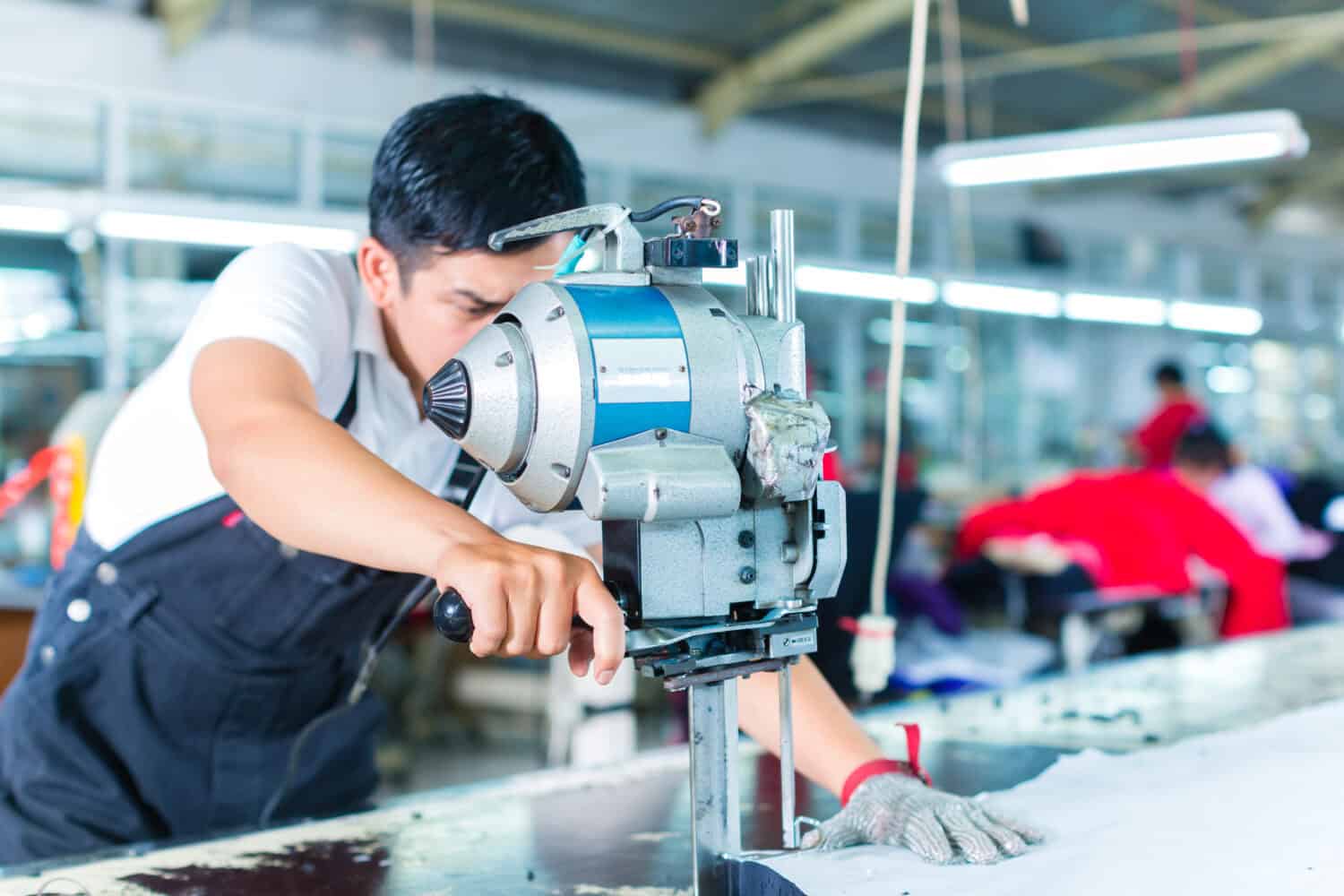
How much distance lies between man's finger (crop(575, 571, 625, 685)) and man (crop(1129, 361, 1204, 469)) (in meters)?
5.56

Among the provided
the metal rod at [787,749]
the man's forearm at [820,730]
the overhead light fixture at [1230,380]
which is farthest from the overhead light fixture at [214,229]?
the overhead light fixture at [1230,380]

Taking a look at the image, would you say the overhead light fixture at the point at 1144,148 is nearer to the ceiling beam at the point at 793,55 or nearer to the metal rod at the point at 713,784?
the metal rod at the point at 713,784

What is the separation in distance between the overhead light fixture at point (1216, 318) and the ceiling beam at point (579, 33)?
4489 mm

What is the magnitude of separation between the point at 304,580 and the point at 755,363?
0.58 metres

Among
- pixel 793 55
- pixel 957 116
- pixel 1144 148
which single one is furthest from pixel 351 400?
pixel 957 116

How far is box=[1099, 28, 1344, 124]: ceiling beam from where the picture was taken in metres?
8.36

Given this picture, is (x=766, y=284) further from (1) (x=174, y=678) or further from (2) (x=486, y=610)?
(1) (x=174, y=678)

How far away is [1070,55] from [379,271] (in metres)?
8.03

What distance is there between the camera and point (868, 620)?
1269 millimetres

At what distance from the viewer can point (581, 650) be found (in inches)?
29.8

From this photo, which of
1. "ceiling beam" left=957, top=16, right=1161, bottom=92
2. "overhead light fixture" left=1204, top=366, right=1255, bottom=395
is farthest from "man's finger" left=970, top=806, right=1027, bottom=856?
"overhead light fixture" left=1204, top=366, right=1255, bottom=395

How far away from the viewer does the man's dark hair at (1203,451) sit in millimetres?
4734

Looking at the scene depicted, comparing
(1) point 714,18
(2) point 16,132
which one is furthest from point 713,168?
(2) point 16,132

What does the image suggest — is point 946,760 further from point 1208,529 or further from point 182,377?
point 1208,529
